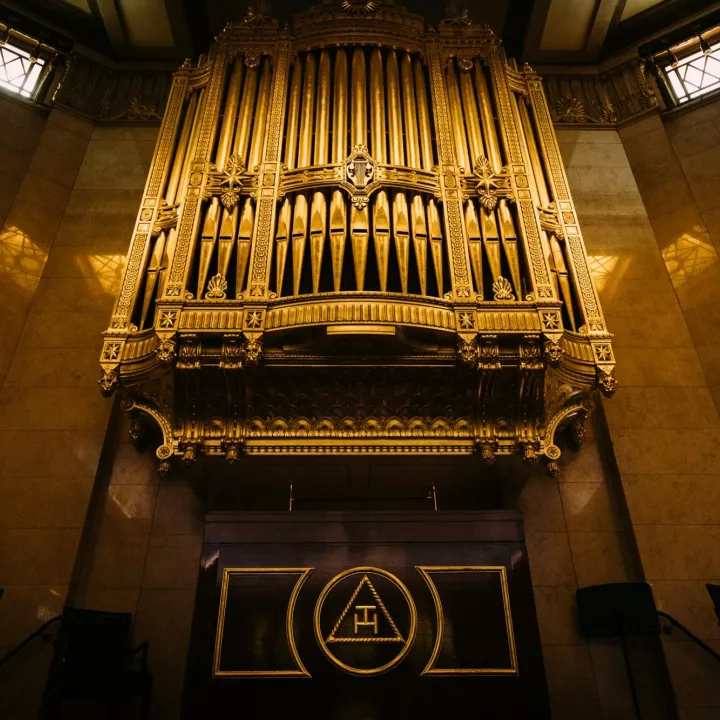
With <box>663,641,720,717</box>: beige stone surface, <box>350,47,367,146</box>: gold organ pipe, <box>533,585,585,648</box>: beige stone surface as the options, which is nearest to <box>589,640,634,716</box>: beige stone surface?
<box>533,585,585,648</box>: beige stone surface

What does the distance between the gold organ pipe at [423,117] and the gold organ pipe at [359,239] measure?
1.13 metres

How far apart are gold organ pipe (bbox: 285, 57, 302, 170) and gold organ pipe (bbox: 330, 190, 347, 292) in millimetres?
832

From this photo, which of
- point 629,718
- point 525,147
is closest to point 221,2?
point 525,147

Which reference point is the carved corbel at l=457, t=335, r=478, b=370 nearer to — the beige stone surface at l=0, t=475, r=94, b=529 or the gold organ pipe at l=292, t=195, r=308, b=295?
the gold organ pipe at l=292, t=195, r=308, b=295

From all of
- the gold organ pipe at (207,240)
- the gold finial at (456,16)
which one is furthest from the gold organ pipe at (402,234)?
the gold finial at (456,16)

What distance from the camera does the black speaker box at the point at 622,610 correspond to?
18.5 ft

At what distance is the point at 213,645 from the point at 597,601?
10.7 feet

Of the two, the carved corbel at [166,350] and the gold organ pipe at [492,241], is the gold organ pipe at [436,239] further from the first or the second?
the carved corbel at [166,350]

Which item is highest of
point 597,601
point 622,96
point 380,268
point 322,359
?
point 622,96

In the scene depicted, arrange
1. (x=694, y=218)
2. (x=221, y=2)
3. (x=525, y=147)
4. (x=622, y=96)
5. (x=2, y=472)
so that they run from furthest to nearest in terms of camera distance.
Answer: (x=221, y=2), (x=622, y=96), (x=694, y=218), (x=525, y=147), (x=2, y=472)

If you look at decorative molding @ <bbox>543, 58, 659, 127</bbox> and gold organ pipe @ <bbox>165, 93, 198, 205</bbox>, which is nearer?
gold organ pipe @ <bbox>165, 93, 198, 205</bbox>

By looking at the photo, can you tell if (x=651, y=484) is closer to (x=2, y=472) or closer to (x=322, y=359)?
(x=322, y=359)

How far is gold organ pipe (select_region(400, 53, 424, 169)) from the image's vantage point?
715 centimetres

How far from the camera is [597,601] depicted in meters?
5.80
